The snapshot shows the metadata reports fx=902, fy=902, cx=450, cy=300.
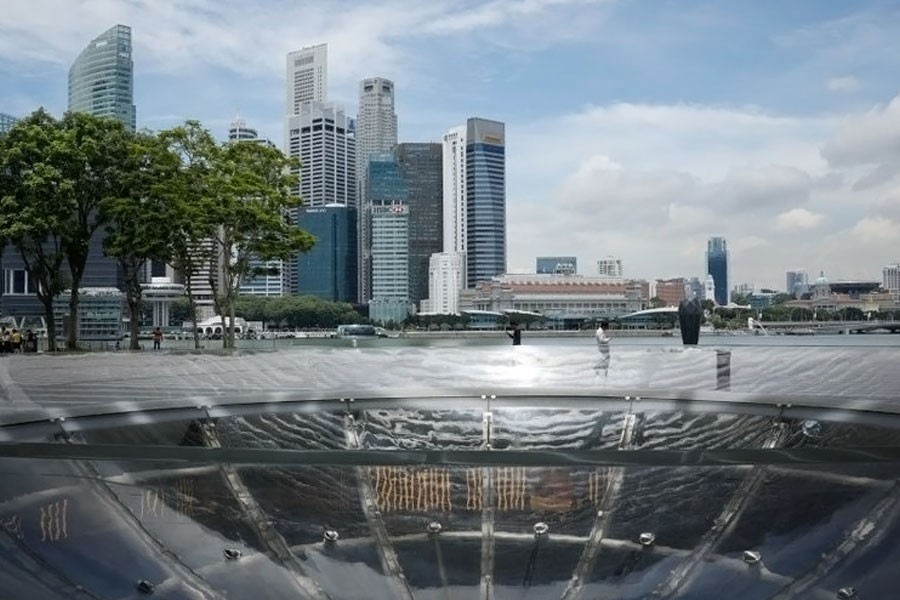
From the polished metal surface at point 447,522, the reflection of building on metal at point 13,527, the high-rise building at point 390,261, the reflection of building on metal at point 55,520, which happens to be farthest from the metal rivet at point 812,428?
the high-rise building at point 390,261

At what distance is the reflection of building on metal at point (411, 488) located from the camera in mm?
3592

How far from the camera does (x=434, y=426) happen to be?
8.22 m

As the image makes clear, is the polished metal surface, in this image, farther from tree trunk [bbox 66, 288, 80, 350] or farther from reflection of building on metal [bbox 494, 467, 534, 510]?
tree trunk [bbox 66, 288, 80, 350]

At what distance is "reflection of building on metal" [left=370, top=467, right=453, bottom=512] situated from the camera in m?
3.59

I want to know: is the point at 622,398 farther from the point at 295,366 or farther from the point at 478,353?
the point at 295,366

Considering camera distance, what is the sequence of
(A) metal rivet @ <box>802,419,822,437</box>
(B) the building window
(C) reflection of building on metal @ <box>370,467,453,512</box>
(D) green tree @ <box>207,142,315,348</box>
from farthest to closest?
(B) the building window
(D) green tree @ <box>207,142,315,348</box>
(A) metal rivet @ <box>802,419,822,437</box>
(C) reflection of building on metal @ <box>370,467,453,512</box>

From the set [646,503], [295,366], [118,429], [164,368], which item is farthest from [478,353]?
[646,503]

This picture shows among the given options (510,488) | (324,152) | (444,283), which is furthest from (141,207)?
(444,283)

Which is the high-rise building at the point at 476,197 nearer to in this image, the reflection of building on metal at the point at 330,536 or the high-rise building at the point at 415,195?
the high-rise building at the point at 415,195

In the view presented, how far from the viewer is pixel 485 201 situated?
6732 inches

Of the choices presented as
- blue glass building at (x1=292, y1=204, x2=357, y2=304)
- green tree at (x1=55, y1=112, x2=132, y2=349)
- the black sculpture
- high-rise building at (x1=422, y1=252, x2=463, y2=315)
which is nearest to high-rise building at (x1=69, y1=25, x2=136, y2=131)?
blue glass building at (x1=292, y1=204, x2=357, y2=304)

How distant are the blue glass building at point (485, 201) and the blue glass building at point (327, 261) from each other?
116ft

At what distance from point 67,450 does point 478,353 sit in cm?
1180

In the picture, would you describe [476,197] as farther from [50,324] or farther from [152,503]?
[152,503]
